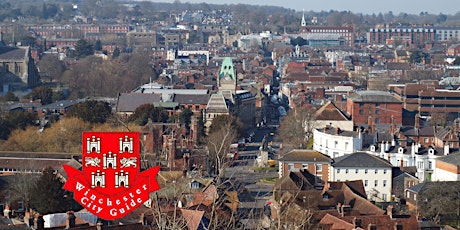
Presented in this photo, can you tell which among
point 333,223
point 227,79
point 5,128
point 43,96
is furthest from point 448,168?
point 43,96

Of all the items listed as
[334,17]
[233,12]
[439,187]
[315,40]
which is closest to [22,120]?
[439,187]

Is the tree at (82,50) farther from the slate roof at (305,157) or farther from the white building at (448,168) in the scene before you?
the white building at (448,168)

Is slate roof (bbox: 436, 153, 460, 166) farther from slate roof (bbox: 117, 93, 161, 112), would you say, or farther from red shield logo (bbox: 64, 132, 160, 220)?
slate roof (bbox: 117, 93, 161, 112)

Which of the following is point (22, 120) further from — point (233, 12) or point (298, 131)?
point (233, 12)

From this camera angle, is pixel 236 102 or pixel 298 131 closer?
pixel 298 131

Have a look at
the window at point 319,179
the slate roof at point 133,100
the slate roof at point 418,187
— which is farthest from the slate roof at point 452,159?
the slate roof at point 133,100

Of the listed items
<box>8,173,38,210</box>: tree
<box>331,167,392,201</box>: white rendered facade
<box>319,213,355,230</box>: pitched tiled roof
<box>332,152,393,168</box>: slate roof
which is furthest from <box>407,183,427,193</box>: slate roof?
<box>8,173,38,210</box>: tree
